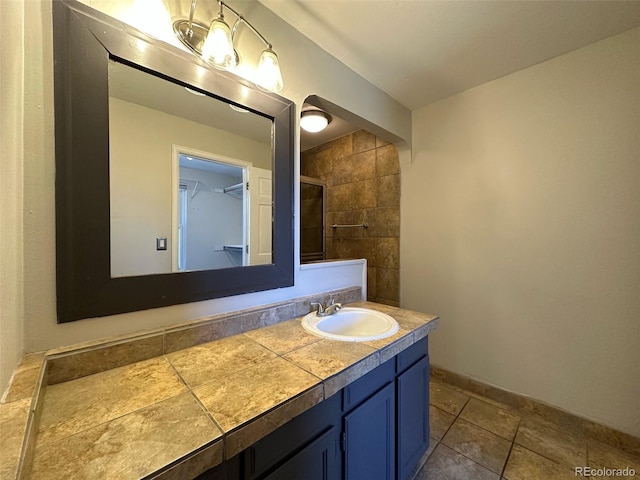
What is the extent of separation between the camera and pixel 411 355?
3.76ft

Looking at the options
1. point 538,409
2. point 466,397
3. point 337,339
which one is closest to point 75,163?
point 337,339

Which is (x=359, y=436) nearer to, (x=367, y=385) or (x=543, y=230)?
(x=367, y=385)

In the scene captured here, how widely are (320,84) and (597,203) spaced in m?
1.72

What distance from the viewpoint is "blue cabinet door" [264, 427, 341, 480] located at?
2.19ft

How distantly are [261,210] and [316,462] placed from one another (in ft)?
3.27

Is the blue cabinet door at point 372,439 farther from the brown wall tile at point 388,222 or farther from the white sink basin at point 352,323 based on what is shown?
the brown wall tile at point 388,222

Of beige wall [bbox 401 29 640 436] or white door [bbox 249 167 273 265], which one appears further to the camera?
beige wall [bbox 401 29 640 436]

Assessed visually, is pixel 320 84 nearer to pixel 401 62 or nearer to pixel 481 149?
pixel 401 62

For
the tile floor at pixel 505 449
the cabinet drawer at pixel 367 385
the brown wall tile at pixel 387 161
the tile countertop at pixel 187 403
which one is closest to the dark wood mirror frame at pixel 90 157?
the tile countertop at pixel 187 403

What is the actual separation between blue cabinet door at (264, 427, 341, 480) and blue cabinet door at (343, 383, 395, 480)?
50 mm

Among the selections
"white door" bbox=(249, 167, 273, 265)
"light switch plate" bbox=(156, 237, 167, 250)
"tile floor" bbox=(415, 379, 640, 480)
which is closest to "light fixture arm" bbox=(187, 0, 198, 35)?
"white door" bbox=(249, 167, 273, 265)

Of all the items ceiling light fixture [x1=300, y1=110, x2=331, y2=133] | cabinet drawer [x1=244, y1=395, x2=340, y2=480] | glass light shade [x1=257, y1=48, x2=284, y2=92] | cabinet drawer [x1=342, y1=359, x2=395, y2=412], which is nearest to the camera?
cabinet drawer [x1=244, y1=395, x2=340, y2=480]

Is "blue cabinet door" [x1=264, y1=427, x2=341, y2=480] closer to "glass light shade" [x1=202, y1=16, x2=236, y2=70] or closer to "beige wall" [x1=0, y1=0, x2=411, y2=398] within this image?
"beige wall" [x1=0, y1=0, x2=411, y2=398]

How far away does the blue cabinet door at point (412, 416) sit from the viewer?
1072mm
